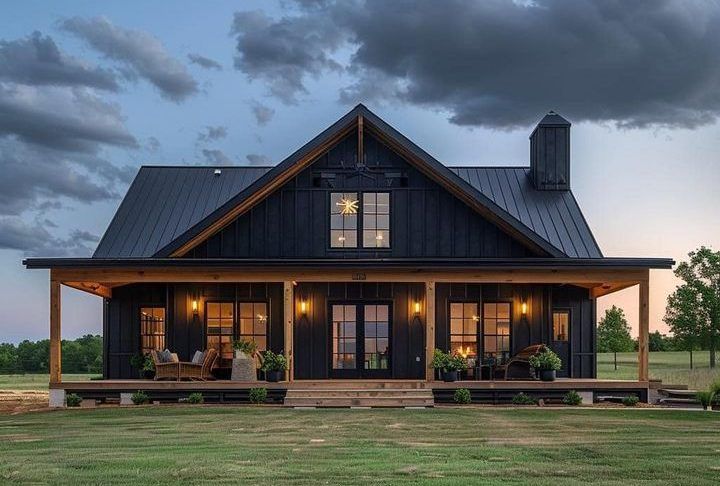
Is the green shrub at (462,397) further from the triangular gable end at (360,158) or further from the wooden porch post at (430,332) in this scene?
the triangular gable end at (360,158)

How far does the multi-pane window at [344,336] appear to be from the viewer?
828 inches

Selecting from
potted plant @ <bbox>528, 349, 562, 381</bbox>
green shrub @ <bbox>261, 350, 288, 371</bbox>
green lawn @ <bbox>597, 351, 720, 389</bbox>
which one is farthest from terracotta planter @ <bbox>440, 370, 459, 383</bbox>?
green lawn @ <bbox>597, 351, 720, 389</bbox>

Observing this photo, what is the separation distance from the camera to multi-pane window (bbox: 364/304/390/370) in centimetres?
2105

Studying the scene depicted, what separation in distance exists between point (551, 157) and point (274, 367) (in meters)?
9.87

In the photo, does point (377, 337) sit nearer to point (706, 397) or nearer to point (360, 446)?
point (706, 397)

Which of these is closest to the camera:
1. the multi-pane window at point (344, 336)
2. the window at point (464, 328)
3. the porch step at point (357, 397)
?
the porch step at point (357, 397)

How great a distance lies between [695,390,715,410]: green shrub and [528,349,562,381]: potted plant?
2868mm

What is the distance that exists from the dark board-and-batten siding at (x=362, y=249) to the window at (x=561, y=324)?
7.33ft

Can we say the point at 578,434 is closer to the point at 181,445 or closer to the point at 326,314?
the point at 181,445

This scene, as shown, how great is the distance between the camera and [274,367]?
18.8 metres

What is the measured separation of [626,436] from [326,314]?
9288 millimetres

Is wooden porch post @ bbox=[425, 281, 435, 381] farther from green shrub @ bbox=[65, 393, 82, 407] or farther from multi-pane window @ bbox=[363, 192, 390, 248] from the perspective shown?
green shrub @ bbox=[65, 393, 82, 407]

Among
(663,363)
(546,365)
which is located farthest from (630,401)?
(663,363)

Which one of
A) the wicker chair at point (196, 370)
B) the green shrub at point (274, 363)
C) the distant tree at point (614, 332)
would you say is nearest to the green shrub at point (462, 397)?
the green shrub at point (274, 363)
